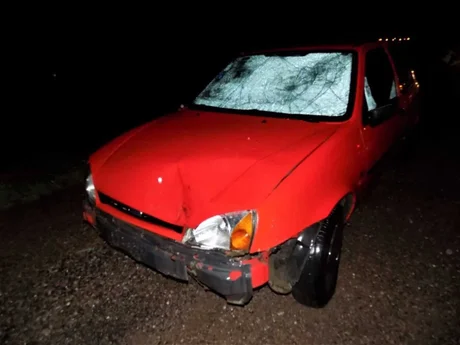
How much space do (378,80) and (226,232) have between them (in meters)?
2.24

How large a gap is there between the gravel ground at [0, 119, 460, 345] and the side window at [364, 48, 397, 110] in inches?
48.7

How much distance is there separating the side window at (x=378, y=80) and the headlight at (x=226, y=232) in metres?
Answer: 1.62

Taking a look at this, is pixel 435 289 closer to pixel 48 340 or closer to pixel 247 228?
pixel 247 228

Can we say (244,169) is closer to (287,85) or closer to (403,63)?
(287,85)

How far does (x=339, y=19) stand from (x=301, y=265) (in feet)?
65.1

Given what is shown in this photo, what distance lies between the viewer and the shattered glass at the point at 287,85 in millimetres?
2889

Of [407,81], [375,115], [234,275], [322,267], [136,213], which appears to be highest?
[375,115]

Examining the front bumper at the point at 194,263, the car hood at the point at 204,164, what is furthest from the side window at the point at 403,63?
the front bumper at the point at 194,263

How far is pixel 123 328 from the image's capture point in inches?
95.3

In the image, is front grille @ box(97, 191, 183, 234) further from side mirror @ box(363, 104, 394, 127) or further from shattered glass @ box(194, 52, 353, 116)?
side mirror @ box(363, 104, 394, 127)

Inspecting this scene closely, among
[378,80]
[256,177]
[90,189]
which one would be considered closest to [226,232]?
[256,177]

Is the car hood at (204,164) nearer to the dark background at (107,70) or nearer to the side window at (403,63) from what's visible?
the side window at (403,63)

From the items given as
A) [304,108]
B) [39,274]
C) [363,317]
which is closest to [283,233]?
[363,317]

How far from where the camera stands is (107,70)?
471 inches
